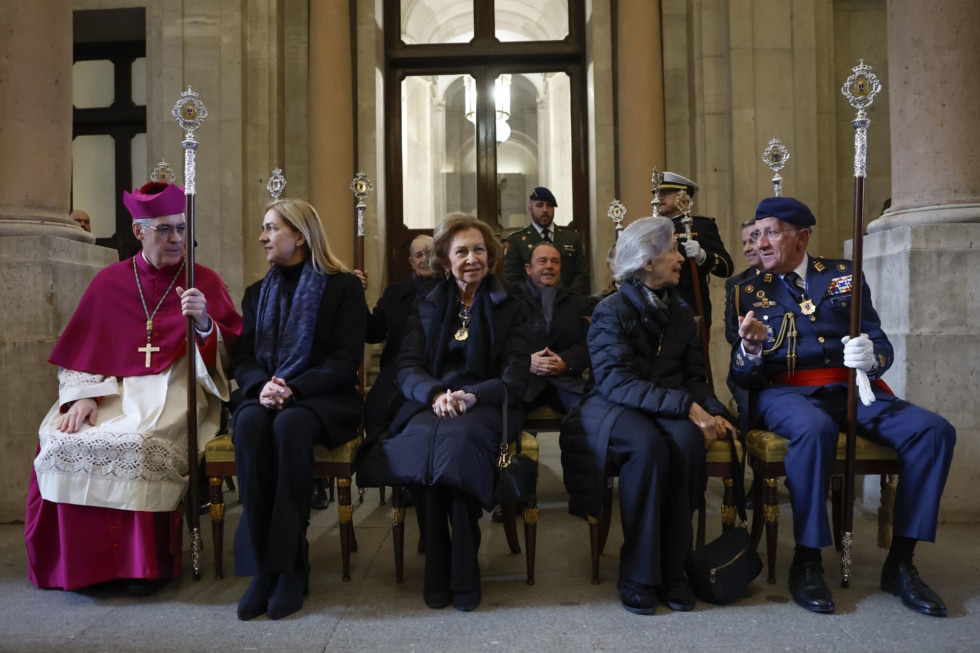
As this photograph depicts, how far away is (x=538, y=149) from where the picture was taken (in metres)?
8.97

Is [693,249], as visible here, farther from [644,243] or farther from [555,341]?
[644,243]

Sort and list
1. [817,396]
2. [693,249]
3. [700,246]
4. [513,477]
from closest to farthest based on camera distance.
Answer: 1. [513,477]
2. [817,396]
3. [693,249]
4. [700,246]

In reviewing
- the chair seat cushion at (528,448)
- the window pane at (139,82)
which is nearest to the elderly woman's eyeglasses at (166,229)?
the chair seat cushion at (528,448)

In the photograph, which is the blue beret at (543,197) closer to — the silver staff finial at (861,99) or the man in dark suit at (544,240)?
the man in dark suit at (544,240)

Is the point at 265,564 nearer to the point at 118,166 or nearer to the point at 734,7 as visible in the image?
the point at 734,7

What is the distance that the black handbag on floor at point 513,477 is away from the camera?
337cm

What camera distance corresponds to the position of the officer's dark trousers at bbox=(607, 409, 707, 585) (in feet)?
10.6

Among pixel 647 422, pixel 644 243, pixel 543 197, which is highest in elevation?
pixel 543 197

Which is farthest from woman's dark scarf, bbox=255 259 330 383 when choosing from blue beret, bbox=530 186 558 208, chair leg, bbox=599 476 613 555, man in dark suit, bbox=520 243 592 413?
blue beret, bbox=530 186 558 208

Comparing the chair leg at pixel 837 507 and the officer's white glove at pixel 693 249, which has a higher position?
the officer's white glove at pixel 693 249

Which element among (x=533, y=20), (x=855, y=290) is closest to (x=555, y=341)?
(x=855, y=290)

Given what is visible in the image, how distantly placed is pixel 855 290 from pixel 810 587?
1.27 meters

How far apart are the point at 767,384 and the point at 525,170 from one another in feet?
18.1

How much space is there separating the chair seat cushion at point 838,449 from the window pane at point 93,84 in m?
8.90
